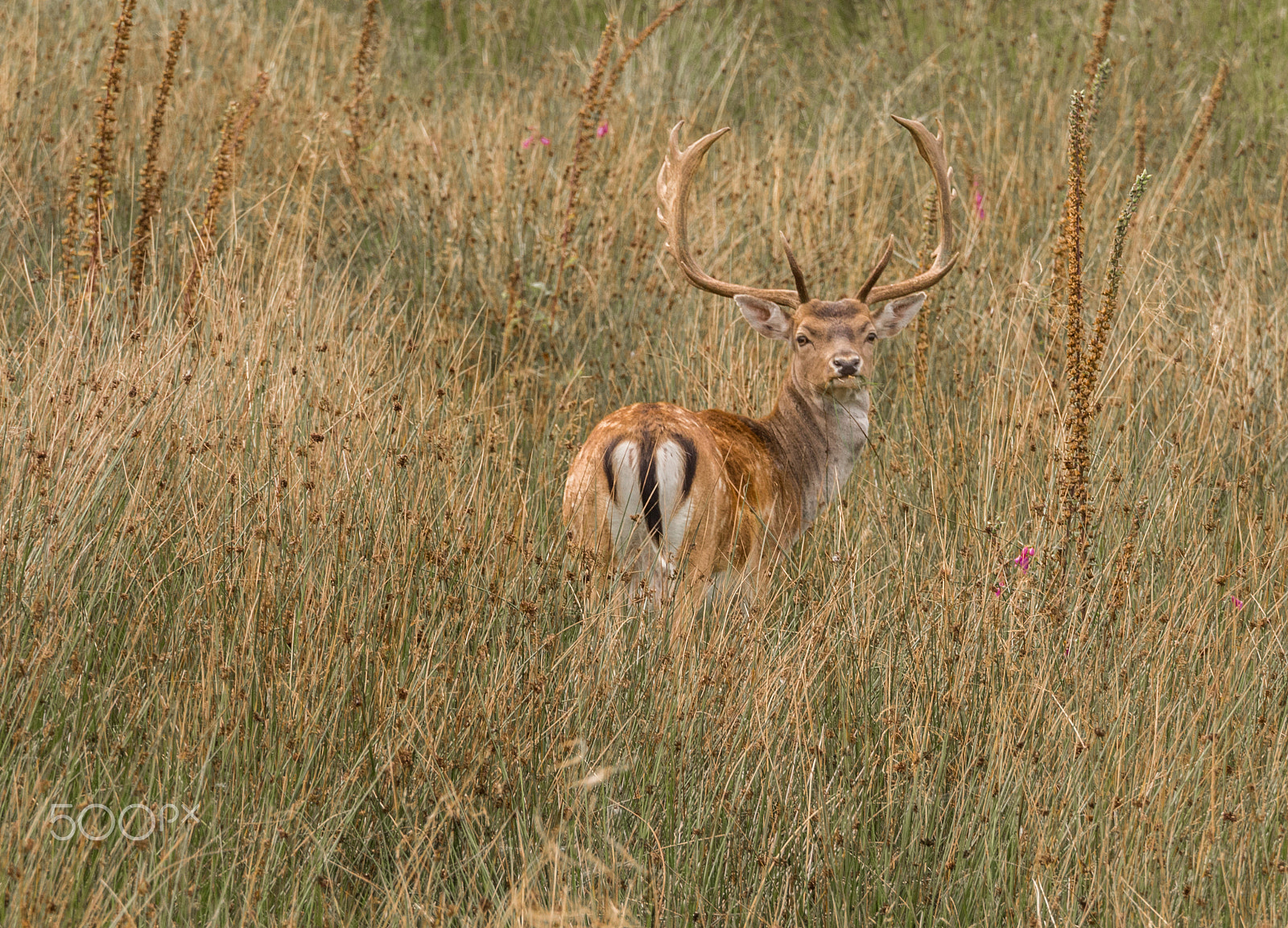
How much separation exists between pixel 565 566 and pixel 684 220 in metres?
1.65

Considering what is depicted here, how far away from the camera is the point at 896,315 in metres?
4.89

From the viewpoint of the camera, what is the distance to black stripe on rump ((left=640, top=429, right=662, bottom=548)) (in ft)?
12.5

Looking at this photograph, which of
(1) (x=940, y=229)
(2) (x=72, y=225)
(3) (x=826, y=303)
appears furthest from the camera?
(2) (x=72, y=225)

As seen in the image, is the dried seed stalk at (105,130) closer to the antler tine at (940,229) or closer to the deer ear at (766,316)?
the deer ear at (766,316)

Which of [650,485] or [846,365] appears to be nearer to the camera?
[650,485]

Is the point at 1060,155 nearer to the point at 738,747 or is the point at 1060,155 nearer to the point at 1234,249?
the point at 1234,249

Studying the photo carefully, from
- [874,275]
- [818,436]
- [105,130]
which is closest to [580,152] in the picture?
[874,275]

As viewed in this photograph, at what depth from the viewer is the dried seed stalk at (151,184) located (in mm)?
4887

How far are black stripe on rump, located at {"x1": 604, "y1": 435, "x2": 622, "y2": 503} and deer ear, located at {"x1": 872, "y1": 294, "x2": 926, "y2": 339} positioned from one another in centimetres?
133

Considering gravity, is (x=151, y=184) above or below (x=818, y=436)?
above

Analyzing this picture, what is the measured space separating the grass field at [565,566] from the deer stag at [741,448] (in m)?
0.17

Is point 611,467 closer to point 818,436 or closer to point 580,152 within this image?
point 818,436

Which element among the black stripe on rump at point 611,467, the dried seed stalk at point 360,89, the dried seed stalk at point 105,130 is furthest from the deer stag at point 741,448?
the dried seed stalk at point 105,130

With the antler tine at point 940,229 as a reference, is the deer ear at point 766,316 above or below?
below
